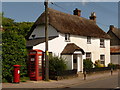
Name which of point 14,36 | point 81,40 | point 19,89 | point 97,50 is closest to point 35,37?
point 81,40

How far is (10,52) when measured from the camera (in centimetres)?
1589

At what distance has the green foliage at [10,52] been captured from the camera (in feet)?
51.2

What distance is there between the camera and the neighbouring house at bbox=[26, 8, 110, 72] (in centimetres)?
2364

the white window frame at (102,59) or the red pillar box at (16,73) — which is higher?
the white window frame at (102,59)

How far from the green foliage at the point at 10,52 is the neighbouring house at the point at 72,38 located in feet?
14.6

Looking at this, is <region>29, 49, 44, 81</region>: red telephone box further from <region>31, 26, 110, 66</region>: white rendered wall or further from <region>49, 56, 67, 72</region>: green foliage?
<region>31, 26, 110, 66</region>: white rendered wall

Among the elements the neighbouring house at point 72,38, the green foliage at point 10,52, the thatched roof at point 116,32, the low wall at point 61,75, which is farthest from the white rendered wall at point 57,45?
the thatched roof at point 116,32

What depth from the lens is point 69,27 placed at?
27531 millimetres

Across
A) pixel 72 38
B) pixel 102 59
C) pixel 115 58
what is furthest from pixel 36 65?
pixel 115 58

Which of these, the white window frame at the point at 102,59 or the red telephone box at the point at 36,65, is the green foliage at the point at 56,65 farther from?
the white window frame at the point at 102,59

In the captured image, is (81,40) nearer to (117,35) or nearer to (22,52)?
(22,52)

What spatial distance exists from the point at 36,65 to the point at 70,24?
1282cm

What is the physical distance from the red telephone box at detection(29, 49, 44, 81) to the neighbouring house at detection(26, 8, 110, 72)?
147 inches

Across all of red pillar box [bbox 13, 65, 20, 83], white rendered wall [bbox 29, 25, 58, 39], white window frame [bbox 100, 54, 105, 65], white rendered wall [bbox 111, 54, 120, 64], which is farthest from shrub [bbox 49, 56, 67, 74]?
white rendered wall [bbox 111, 54, 120, 64]
